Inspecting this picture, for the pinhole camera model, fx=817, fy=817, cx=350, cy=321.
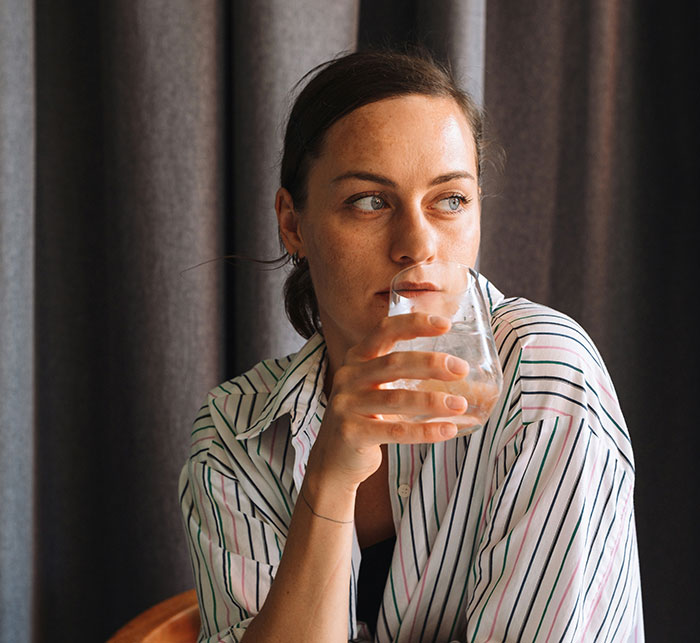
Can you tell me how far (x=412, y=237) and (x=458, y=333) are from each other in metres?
0.31

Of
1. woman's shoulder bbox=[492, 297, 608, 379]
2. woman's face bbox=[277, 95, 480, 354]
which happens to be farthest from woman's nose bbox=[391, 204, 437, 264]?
woman's shoulder bbox=[492, 297, 608, 379]

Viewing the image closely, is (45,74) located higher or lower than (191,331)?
higher

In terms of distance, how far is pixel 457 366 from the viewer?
2.15 ft

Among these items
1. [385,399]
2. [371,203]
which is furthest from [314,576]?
[371,203]

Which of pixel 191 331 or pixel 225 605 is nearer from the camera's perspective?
pixel 225 605

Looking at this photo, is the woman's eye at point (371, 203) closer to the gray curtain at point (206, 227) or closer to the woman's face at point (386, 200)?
the woman's face at point (386, 200)

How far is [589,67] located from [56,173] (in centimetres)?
108

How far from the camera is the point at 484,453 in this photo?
103cm

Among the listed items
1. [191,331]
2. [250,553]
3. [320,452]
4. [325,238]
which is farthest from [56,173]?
[320,452]

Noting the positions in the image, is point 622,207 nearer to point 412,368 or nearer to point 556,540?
point 556,540

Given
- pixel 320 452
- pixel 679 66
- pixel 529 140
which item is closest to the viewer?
pixel 320 452

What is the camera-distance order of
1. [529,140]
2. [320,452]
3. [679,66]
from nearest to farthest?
[320,452] → [679,66] → [529,140]

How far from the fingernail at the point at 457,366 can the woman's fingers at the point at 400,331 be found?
0.03 metres

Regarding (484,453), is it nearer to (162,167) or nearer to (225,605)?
(225,605)
